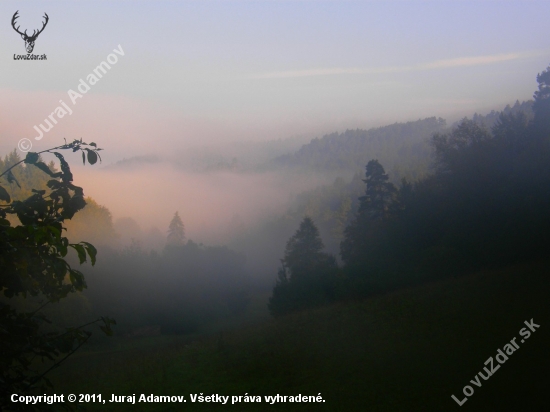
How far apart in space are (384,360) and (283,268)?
111 ft

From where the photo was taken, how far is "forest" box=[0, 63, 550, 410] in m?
4.10

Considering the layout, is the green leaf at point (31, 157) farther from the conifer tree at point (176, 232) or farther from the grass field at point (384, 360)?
the conifer tree at point (176, 232)

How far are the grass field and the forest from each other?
19 cm

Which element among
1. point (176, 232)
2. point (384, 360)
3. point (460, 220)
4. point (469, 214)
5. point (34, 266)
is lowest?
point (384, 360)

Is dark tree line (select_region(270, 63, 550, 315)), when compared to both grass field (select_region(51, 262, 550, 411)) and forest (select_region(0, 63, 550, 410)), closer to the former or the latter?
forest (select_region(0, 63, 550, 410))

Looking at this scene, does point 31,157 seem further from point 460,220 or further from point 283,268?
point 283,268

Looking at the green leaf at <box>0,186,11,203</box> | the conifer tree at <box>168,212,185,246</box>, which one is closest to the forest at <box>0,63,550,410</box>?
the green leaf at <box>0,186,11,203</box>

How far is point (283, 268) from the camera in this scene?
48781mm

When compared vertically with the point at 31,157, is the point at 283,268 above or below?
below

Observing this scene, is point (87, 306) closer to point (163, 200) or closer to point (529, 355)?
point (529, 355)

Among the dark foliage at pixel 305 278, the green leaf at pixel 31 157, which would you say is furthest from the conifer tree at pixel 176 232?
the green leaf at pixel 31 157

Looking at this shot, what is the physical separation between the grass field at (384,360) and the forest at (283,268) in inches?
7.7

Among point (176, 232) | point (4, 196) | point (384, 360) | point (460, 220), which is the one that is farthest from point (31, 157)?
point (176, 232)

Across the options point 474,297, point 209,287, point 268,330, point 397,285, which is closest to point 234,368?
point 268,330
